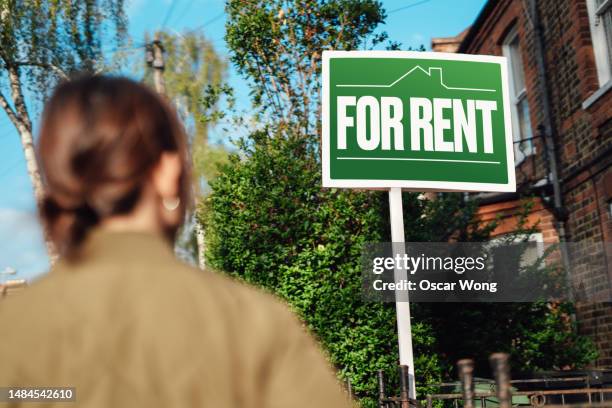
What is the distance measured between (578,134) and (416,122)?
544 cm

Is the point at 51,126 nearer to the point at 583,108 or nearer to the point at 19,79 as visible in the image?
the point at 583,108

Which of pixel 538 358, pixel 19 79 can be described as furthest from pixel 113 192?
pixel 19 79

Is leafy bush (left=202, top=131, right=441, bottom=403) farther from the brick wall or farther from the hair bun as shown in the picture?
the hair bun

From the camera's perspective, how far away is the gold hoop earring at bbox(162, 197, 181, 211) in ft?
3.93

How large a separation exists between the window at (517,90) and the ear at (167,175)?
13.1 m

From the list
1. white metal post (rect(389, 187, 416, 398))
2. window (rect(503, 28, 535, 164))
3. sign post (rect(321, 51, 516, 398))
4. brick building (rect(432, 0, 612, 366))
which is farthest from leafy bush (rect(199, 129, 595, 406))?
window (rect(503, 28, 535, 164))

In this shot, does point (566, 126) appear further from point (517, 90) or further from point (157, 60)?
point (157, 60)

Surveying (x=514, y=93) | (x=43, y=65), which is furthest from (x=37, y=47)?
(x=514, y=93)

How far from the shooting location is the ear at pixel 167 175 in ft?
3.90

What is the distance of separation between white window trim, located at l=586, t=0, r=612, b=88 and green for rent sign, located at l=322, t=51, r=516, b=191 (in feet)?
15.0

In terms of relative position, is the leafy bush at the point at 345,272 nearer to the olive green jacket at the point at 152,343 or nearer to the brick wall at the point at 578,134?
the brick wall at the point at 578,134

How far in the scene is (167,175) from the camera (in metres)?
1.20

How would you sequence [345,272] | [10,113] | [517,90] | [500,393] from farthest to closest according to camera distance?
1. [10,113]
2. [517,90]
3. [345,272]
4. [500,393]

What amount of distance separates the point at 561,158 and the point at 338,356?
6.20 meters
